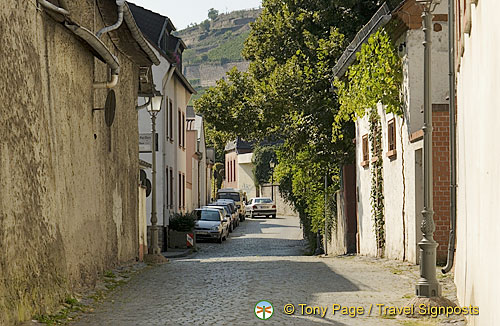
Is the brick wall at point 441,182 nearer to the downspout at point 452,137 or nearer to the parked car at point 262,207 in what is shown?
the downspout at point 452,137

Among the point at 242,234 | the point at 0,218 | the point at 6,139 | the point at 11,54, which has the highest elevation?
the point at 11,54

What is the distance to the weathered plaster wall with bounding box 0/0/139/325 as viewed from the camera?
28.6 feet

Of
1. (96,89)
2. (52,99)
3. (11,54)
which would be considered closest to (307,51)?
(96,89)

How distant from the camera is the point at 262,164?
265 feet

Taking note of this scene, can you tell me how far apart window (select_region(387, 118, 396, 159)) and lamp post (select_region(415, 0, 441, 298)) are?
8800 millimetres

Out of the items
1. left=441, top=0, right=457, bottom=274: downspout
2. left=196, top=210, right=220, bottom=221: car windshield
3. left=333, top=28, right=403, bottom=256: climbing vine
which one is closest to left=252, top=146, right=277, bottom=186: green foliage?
left=196, top=210, right=220, bottom=221: car windshield

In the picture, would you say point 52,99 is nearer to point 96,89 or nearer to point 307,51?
point 96,89

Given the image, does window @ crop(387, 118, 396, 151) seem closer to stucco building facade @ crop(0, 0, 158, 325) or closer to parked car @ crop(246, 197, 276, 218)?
stucco building facade @ crop(0, 0, 158, 325)

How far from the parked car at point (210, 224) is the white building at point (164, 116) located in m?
1.26

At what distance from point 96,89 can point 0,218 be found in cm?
615

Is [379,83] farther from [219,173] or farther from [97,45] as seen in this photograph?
[219,173]

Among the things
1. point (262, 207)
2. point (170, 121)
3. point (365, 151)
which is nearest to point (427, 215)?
point (365, 151)

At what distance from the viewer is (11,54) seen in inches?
352

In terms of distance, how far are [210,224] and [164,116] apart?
6150mm
